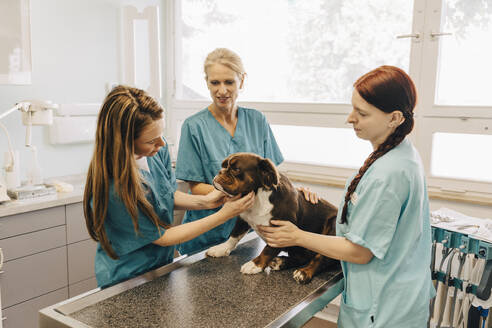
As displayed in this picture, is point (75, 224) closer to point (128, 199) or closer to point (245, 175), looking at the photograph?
point (128, 199)

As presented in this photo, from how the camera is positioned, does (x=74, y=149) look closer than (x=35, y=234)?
No

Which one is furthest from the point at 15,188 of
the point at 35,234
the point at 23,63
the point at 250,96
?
the point at 250,96

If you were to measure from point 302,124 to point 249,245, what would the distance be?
5.27 ft

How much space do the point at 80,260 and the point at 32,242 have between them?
344mm

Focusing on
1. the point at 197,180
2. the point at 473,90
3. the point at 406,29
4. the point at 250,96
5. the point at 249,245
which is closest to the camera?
the point at 249,245

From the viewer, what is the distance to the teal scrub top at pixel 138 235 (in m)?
1.17

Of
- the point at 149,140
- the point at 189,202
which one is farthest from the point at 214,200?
the point at 149,140

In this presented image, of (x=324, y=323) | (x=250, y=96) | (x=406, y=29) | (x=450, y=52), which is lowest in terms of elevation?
(x=324, y=323)

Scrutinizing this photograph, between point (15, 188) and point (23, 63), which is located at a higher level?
point (23, 63)

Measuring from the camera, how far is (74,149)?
9.75 feet

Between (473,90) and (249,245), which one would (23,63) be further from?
(473,90)

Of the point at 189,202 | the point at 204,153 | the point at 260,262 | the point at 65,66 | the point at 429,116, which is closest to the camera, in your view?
the point at 260,262

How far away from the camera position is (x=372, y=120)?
1.09m

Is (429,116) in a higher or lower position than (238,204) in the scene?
higher
